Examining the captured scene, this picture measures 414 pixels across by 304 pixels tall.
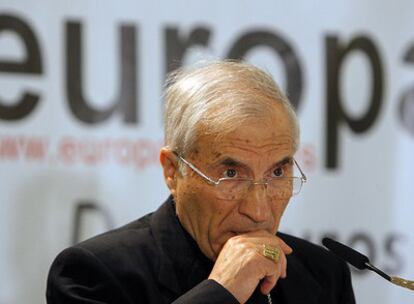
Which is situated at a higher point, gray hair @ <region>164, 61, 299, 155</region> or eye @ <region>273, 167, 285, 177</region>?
gray hair @ <region>164, 61, 299, 155</region>

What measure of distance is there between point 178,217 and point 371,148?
1.09m

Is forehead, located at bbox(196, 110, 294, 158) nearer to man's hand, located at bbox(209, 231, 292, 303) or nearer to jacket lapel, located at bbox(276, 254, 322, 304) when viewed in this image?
man's hand, located at bbox(209, 231, 292, 303)

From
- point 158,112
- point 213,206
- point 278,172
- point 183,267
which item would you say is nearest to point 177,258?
point 183,267

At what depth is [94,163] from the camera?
2.18 meters

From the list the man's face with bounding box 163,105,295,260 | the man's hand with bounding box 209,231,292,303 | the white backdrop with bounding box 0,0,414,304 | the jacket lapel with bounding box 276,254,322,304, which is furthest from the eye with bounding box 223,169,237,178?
the white backdrop with bounding box 0,0,414,304

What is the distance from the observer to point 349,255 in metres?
1.44

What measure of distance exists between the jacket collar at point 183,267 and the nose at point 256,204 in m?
0.17

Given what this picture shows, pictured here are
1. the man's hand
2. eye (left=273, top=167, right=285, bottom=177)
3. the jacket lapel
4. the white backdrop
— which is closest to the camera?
the man's hand

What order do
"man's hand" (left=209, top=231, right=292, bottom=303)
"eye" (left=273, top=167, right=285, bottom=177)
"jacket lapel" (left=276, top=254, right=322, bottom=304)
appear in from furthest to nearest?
"jacket lapel" (left=276, top=254, right=322, bottom=304), "eye" (left=273, top=167, right=285, bottom=177), "man's hand" (left=209, top=231, right=292, bottom=303)

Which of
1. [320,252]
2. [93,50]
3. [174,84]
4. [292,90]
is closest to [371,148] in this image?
[292,90]

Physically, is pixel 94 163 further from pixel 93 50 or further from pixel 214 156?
pixel 214 156

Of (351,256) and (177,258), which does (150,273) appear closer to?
(177,258)

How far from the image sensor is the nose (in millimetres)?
1469

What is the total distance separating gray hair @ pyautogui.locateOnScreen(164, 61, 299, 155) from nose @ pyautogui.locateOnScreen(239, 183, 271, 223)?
12 centimetres
